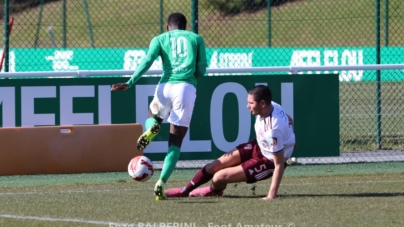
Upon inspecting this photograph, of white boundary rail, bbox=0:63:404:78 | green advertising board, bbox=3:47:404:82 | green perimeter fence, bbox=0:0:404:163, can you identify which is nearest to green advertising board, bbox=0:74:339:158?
white boundary rail, bbox=0:63:404:78

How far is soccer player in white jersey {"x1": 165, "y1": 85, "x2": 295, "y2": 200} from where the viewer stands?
277 inches

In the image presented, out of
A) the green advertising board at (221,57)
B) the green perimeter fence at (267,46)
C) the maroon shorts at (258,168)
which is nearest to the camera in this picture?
the maroon shorts at (258,168)

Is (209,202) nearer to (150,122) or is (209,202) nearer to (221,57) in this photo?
(150,122)

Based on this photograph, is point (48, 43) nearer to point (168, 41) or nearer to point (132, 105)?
point (132, 105)

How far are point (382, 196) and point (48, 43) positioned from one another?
68.6 feet

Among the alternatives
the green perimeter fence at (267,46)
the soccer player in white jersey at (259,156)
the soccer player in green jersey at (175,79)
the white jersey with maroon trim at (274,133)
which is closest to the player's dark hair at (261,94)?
the soccer player in white jersey at (259,156)

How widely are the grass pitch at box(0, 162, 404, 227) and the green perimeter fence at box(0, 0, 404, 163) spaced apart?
2066 millimetres

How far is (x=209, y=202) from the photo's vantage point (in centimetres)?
708

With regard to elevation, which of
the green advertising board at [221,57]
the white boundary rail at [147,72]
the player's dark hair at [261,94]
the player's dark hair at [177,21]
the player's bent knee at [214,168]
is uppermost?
the green advertising board at [221,57]

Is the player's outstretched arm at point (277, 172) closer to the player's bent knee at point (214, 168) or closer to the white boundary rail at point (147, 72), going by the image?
the player's bent knee at point (214, 168)

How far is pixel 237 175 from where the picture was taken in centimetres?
723

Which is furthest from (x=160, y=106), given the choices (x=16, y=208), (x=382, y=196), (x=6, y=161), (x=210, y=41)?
(x=210, y=41)

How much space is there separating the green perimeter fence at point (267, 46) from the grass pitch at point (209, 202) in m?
2.07

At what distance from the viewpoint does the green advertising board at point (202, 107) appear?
9.84 m
